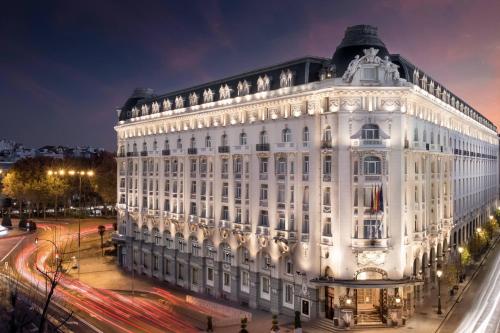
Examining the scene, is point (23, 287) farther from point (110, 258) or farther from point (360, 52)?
point (360, 52)

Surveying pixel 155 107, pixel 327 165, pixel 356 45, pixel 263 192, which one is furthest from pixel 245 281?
pixel 155 107

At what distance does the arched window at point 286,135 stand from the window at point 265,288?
53.3 feet

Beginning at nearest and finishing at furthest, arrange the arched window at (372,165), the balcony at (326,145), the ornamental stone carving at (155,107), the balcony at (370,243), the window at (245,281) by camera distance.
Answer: the balcony at (370,243), the arched window at (372,165), the balcony at (326,145), the window at (245,281), the ornamental stone carving at (155,107)

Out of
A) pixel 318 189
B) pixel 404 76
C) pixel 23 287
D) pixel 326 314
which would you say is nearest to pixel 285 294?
pixel 326 314

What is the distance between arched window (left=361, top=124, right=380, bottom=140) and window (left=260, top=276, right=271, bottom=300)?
66.3 ft

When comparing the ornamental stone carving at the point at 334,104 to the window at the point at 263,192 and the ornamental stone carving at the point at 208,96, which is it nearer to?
the window at the point at 263,192

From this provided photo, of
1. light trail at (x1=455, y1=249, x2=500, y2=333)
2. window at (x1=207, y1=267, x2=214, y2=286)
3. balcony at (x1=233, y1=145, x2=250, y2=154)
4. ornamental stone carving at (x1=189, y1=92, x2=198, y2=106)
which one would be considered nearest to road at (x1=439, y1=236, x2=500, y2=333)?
light trail at (x1=455, y1=249, x2=500, y2=333)

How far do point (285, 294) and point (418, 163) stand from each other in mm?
20956

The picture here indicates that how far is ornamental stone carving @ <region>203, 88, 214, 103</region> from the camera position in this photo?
6494 cm

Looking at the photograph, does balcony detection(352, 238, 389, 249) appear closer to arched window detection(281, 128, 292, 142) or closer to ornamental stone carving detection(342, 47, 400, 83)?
arched window detection(281, 128, 292, 142)

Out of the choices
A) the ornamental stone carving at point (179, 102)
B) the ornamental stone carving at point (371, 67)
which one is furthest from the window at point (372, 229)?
the ornamental stone carving at point (179, 102)

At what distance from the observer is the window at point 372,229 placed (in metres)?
47.6

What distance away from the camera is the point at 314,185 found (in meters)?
50.3

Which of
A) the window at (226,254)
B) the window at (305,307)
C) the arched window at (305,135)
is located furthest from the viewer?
the window at (226,254)
